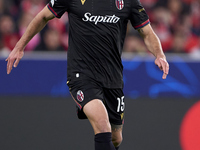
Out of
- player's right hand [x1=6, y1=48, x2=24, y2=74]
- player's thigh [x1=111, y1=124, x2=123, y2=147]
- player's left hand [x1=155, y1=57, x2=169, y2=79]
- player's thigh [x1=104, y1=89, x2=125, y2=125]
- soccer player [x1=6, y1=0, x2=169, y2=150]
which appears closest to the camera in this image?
player's left hand [x1=155, y1=57, x2=169, y2=79]

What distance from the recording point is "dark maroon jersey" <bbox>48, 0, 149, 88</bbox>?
16.3 feet

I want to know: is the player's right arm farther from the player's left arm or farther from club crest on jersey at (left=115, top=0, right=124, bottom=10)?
the player's left arm

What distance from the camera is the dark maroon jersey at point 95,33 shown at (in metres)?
4.96

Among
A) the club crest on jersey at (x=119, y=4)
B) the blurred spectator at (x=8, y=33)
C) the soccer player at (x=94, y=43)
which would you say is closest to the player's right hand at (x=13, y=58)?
the soccer player at (x=94, y=43)

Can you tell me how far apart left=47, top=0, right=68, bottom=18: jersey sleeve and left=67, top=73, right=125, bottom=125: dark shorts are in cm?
77

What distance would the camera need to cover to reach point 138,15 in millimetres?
5148

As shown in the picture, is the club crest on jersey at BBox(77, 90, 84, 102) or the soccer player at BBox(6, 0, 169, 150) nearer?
the club crest on jersey at BBox(77, 90, 84, 102)

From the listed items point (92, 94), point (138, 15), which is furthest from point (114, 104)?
point (138, 15)

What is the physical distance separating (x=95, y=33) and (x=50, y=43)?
345cm

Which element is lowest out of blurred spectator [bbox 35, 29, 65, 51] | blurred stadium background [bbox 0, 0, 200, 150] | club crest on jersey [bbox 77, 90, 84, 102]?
blurred stadium background [bbox 0, 0, 200, 150]

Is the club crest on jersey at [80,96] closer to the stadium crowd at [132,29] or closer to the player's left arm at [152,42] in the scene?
the player's left arm at [152,42]

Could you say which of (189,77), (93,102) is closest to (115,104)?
(93,102)

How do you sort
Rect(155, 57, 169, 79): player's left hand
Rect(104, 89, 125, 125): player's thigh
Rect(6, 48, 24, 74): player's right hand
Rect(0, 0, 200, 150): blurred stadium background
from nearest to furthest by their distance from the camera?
Rect(155, 57, 169, 79): player's left hand, Rect(6, 48, 24, 74): player's right hand, Rect(104, 89, 125, 125): player's thigh, Rect(0, 0, 200, 150): blurred stadium background

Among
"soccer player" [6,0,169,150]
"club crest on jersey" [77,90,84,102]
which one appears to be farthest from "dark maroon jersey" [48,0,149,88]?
"club crest on jersey" [77,90,84,102]
